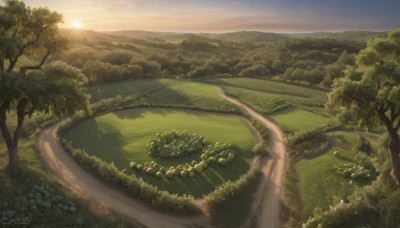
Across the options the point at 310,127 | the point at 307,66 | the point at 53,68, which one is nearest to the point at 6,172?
the point at 53,68

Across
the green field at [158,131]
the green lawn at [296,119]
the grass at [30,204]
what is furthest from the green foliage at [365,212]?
the green lawn at [296,119]

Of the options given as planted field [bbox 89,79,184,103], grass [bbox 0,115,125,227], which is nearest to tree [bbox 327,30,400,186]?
grass [bbox 0,115,125,227]

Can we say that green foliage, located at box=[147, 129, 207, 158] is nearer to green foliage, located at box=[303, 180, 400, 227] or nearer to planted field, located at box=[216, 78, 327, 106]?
green foliage, located at box=[303, 180, 400, 227]

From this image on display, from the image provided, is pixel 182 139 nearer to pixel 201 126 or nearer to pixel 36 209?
pixel 201 126

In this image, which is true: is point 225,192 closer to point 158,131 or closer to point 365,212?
point 365,212

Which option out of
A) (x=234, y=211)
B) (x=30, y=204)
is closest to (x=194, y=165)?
(x=234, y=211)

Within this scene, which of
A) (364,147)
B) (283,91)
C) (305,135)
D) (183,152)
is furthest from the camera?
(283,91)
